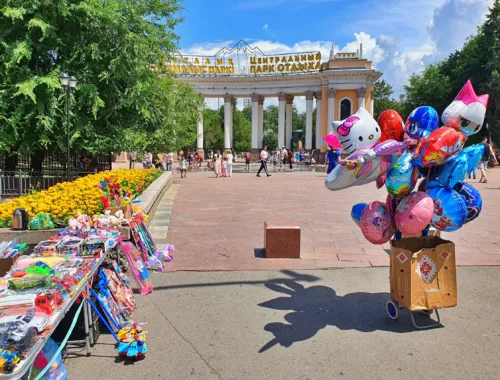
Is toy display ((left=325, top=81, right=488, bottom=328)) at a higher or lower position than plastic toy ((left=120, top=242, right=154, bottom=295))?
higher

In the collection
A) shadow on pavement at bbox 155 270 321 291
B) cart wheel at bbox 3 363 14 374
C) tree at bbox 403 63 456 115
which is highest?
tree at bbox 403 63 456 115

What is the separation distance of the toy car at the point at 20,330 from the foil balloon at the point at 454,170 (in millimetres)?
3732

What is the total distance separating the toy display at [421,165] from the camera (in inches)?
158

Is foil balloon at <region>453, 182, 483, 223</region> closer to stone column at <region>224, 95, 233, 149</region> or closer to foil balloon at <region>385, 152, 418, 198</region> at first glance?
foil balloon at <region>385, 152, 418, 198</region>

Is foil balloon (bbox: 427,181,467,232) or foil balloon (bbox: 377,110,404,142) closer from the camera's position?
foil balloon (bbox: 427,181,467,232)

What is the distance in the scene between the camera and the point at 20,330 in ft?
8.71

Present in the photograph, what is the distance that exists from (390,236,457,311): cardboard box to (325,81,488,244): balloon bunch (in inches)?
10.1

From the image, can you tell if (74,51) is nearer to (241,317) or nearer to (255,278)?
(255,278)

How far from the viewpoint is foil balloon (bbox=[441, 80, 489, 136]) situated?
13.4 feet

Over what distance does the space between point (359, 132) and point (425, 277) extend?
1610 millimetres

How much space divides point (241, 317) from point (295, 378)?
1305 millimetres

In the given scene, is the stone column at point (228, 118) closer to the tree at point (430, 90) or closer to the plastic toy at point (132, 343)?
the tree at point (430, 90)

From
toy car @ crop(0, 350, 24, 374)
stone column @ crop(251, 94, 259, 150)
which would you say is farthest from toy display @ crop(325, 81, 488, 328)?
stone column @ crop(251, 94, 259, 150)

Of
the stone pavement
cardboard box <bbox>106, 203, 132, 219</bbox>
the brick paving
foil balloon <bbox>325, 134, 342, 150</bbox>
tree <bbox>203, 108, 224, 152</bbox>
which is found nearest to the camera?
the stone pavement
